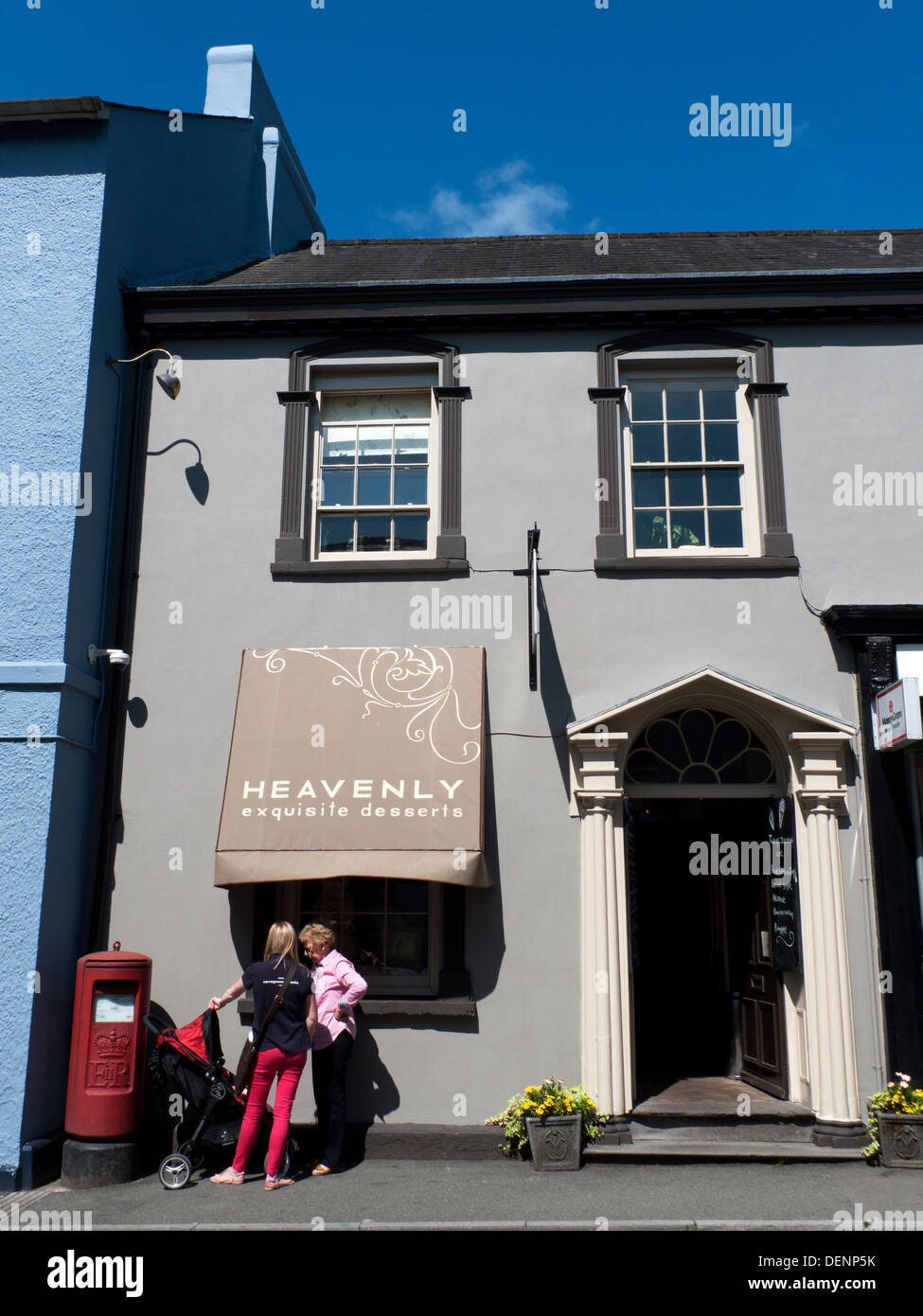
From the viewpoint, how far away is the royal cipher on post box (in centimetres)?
770

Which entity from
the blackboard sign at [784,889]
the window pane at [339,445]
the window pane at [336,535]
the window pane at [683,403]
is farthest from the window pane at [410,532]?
the blackboard sign at [784,889]

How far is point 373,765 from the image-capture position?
859 cm

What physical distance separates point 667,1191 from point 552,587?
15.8ft

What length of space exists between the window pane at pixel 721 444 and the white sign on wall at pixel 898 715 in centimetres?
261

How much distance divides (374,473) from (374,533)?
0.60 m

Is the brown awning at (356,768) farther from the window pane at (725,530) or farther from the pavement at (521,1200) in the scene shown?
the window pane at (725,530)

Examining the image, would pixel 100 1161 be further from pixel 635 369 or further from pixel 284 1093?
pixel 635 369

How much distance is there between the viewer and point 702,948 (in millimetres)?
11117

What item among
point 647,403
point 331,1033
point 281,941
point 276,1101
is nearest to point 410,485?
point 647,403

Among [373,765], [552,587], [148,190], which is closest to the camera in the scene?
[373,765]

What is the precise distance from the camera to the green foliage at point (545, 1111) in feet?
25.7

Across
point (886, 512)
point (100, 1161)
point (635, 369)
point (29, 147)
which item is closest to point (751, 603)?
point (886, 512)

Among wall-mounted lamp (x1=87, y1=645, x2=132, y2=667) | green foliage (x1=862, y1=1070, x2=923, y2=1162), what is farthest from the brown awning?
green foliage (x1=862, y1=1070, x2=923, y2=1162)

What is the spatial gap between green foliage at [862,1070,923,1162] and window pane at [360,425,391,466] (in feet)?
22.4
